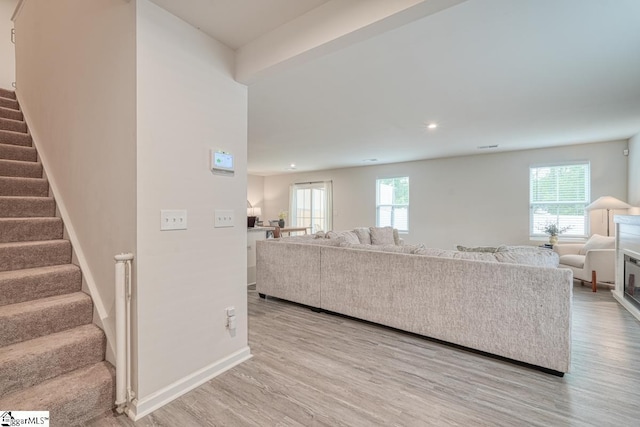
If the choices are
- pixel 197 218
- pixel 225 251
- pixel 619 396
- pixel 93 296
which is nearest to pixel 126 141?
pixel 197 218

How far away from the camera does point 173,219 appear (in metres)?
1.79

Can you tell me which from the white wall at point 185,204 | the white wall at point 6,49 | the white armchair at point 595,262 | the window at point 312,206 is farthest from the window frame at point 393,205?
the white wall at point 6,49

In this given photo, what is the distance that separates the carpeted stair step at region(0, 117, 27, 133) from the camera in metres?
3.05

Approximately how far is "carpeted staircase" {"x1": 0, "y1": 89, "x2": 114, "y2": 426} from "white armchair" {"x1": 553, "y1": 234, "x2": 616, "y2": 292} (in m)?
5.75

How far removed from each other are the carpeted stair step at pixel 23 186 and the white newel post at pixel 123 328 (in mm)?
1823

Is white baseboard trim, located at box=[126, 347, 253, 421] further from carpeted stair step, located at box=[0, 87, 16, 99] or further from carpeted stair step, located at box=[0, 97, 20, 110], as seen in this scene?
carpeted stair step, located at box=[0, 87, 16, 99]

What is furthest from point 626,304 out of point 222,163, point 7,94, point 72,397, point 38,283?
point 7,94

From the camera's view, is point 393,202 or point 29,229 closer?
point 29,229

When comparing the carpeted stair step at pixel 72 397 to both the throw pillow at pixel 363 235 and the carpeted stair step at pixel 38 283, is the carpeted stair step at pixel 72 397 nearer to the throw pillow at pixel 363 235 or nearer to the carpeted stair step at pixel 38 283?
the carpeted stair step at pixel 38 283

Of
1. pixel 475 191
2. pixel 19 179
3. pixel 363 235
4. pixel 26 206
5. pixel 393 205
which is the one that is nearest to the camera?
pixel 26 206

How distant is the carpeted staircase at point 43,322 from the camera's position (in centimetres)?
150

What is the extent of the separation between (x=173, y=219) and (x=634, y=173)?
6630mm

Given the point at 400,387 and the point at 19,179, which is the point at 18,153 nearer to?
the point at 19,179

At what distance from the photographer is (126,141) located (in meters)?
1.67
